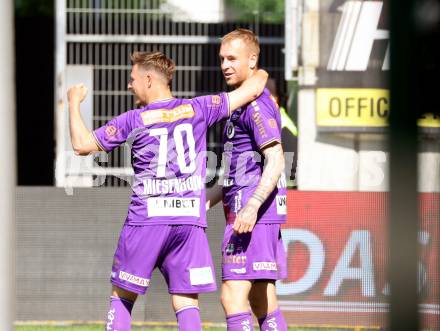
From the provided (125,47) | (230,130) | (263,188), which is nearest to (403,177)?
(263,188)

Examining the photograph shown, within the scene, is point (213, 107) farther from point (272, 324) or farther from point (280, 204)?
point (272, 324)

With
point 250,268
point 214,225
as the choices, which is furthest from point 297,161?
point 250,268

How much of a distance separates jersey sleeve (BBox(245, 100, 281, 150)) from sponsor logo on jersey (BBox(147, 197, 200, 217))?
0.46 m

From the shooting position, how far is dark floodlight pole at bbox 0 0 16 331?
2164 millimetres

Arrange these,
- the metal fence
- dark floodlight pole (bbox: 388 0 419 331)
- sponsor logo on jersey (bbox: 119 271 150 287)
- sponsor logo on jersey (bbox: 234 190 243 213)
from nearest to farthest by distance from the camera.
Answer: dark floodlight pole (bbox: 388 0 419 331) < sponsor logo on jersey (bbox: 119 271 150 287) < sponsor logo on jersey (bbox: 234 190 243 213) < the metal fence

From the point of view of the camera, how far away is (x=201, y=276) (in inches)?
220

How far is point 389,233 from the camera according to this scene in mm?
1463

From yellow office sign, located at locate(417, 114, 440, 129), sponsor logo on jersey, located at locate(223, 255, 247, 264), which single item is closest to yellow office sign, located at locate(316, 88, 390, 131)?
sponsor logo on jersey, located at locate(223, 255, 247, 264)

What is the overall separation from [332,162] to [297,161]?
1.06ft

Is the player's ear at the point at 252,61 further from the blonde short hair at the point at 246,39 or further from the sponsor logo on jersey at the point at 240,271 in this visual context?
the sponsor logo on jersey at the point at 240,271

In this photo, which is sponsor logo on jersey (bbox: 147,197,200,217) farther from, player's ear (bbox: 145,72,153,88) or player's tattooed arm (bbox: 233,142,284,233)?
player's ear (bbox: 145,72,153,88)

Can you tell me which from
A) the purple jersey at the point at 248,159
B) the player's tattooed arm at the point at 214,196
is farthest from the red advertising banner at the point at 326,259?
the purple jersey at the point at 248,159

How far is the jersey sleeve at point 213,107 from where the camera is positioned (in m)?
5.66

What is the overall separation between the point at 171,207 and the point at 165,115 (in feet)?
1.52
